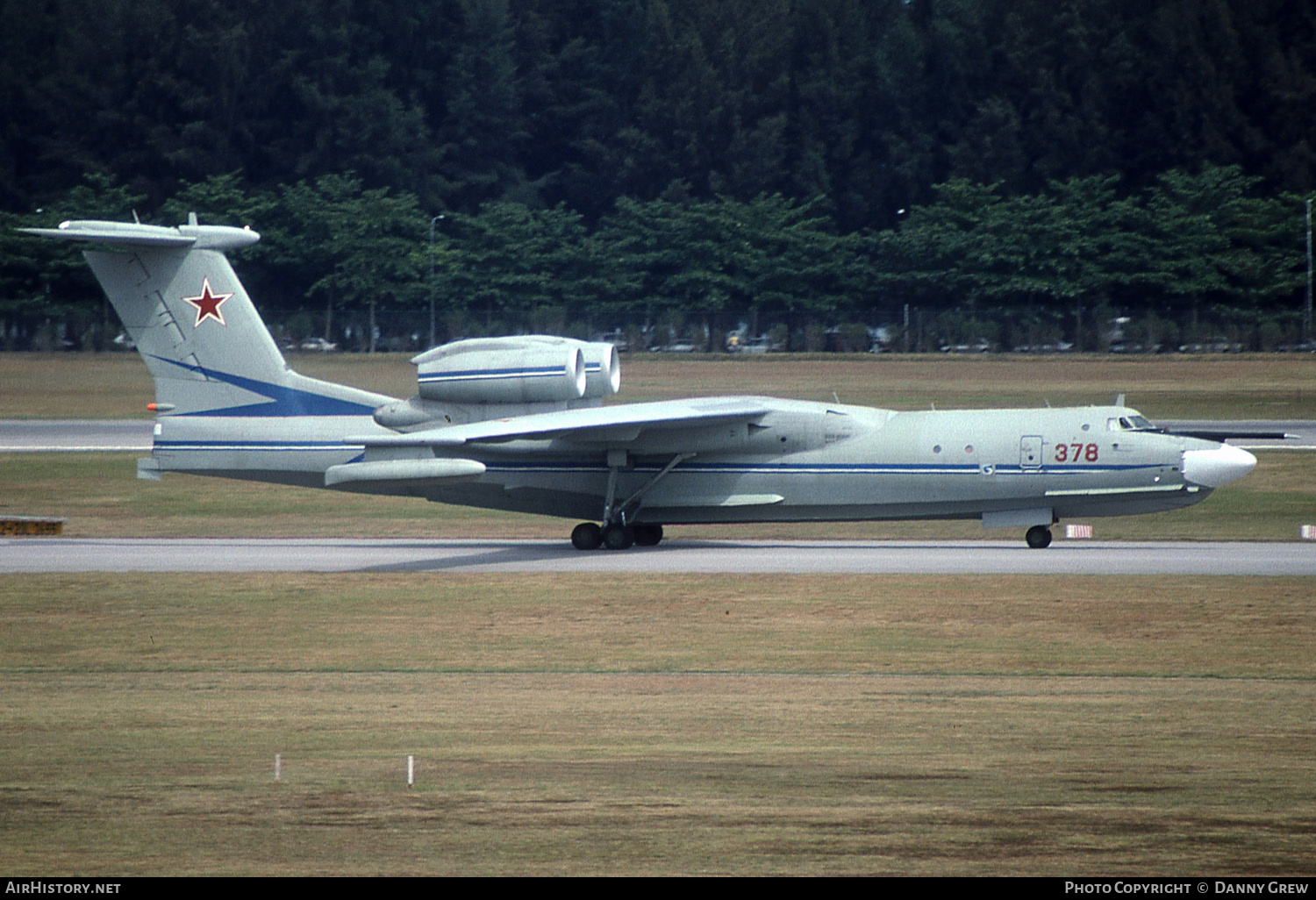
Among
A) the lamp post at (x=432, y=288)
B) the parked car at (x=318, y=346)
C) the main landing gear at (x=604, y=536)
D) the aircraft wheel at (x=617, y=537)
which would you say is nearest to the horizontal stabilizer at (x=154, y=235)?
the main landing gear at (x=604, y=536)

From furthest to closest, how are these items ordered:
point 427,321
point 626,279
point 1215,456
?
point 626,279 → point 427,321 → point 1215,456

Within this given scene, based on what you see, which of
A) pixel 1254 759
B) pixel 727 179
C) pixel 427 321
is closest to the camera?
pixel 1254 759

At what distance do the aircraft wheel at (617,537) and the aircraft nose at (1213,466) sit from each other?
8898 mm

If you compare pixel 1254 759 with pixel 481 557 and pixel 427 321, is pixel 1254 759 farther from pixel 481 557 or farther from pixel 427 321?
pixel 427 321

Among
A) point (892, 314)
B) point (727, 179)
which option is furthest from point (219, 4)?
point (892, 314)

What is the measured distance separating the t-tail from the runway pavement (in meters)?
1.59

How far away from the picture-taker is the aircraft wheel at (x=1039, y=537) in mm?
25391

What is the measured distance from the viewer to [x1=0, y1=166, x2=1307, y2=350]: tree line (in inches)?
2825

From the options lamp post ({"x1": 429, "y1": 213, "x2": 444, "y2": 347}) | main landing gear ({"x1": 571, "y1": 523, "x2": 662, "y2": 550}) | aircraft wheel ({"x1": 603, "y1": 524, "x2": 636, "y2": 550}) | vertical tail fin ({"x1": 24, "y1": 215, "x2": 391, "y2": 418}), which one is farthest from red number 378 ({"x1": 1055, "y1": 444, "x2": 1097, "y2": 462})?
lamp post ({"x1": 429, "y1": 213, "x2": 444, "y2": 347})

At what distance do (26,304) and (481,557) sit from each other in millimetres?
55949

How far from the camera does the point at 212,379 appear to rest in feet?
85.5

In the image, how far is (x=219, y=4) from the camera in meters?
94.4

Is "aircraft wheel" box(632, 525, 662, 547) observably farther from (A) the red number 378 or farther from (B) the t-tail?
(A) the red number 378

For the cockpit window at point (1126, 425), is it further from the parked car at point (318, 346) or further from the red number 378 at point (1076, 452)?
the parked car at point (318, 346)
